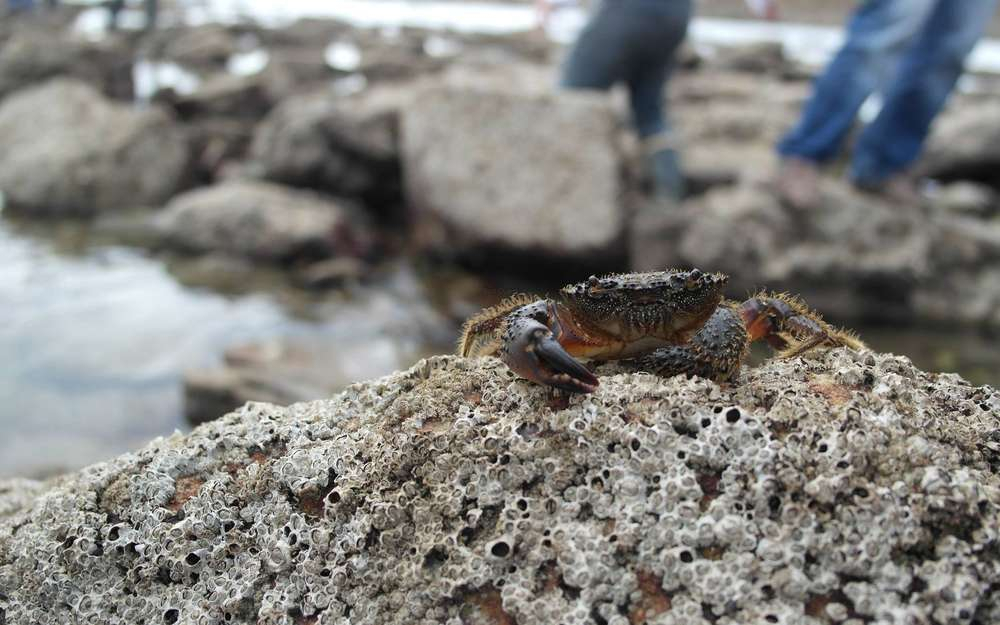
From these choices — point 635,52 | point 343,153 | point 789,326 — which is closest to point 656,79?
point 635,52

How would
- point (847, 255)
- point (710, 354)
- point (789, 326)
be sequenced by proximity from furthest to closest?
point (847, 255) → point (789, 326) → point (710, 354)

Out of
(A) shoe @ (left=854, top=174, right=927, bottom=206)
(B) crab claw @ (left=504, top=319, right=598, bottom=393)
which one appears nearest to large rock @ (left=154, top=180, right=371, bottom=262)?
(A) shoe @ (left=854, top=174, right=927, bottom=206)

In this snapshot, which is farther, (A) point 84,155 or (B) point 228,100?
(B) point 228,100

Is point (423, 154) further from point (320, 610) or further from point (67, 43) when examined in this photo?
point (67, 43)

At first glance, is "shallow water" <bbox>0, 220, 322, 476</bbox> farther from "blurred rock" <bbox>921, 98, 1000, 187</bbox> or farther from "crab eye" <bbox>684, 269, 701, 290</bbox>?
"blurred rock" <bbox>921, 98, 1000, 187</bbox>

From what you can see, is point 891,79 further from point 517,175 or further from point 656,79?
point 517,175

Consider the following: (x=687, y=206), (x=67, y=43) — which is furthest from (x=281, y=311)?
(x=67, y=43)

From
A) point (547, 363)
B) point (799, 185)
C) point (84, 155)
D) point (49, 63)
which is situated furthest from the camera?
point (49, 63)
